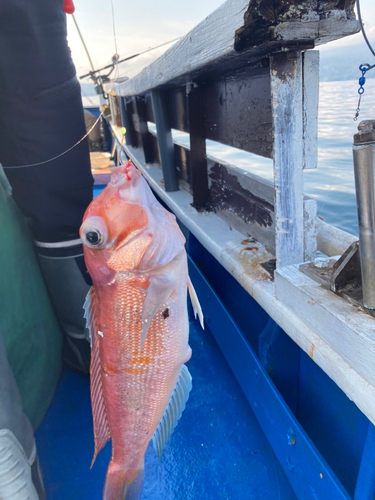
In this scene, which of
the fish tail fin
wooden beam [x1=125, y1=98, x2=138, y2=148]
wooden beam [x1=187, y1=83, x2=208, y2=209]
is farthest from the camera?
wooden beam [x1=125, y1=98, x2=138, y2=148]

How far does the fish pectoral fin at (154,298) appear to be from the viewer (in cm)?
120

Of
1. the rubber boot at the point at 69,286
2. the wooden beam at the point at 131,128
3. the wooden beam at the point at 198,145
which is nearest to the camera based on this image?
the rubber boot at the point at 69,286

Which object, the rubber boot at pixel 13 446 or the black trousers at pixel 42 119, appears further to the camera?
the black trousers at pixel 42 119

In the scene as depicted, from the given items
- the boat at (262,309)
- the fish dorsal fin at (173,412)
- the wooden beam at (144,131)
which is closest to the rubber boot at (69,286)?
the boat at (262,309)

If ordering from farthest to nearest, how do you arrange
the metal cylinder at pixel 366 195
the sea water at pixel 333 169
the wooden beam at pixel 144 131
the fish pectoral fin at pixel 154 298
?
the sea water at pixel 333 169, the wooden beam at pixel 144 131, the fish pectoral fin at pixel 154 298, the metal cylinder at pixel 366 195

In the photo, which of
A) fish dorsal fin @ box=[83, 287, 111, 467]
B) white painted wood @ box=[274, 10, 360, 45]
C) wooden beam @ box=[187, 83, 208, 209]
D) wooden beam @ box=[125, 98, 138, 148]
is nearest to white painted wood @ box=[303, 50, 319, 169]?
white painted wood @ box=[274, 10, 360, 45]

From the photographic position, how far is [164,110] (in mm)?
3020

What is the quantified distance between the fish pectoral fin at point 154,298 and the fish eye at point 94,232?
0.23 meters

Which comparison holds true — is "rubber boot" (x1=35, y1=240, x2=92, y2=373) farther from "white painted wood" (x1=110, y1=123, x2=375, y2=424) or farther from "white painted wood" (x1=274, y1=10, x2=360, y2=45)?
"white painted wood" (x1=274, y1=10, x2=360, y2=45)

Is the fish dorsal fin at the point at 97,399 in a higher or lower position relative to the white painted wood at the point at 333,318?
lower

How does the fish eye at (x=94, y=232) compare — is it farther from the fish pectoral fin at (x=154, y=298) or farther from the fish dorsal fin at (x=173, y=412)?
the fish dorsal fin at (x=173, y=412)

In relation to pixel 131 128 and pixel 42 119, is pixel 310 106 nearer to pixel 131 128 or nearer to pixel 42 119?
pixel 42 119

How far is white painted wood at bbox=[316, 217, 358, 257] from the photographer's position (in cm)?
162

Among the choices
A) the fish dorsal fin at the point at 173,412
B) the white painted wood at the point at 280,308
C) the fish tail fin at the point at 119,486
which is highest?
the white painted wood at the point at 280,308
